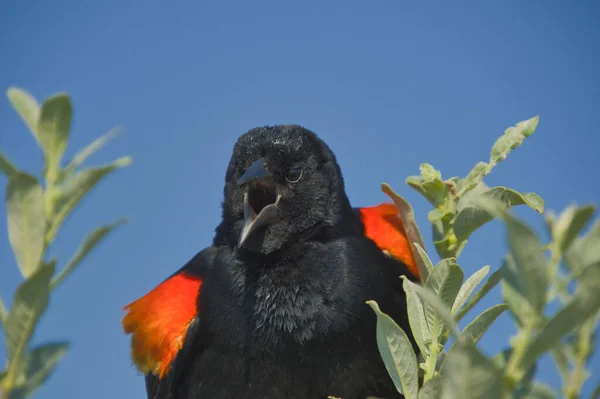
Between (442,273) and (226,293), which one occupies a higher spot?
(226,293)

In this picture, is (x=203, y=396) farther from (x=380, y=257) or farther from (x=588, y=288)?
(x=588, y=288)

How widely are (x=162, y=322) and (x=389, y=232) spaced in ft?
4.71

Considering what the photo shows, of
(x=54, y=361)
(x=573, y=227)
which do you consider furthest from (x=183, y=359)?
(x=573, y=227)

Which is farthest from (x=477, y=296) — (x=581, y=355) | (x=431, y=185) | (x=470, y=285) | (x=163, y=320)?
(x=163, y=320)

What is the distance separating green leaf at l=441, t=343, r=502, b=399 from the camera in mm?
708

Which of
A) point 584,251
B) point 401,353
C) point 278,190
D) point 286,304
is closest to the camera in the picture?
point 584,251

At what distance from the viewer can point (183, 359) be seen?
3.77 metres

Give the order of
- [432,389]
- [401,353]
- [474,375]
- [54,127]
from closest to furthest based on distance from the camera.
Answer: [474,375] → [54,127] → [432,389] → [401,353]

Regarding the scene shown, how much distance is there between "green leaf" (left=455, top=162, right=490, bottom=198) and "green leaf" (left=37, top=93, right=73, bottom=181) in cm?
134

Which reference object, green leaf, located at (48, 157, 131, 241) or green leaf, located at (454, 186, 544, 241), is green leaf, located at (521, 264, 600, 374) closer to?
green leaf, located at (48, 157, 131, 241)

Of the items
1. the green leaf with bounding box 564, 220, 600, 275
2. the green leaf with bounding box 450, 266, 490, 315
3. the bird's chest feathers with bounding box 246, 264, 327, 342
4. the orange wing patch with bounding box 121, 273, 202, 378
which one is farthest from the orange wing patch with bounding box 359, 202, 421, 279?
the green leaf with bounding box 564, 220, 600, 275

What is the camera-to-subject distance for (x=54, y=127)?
921mm

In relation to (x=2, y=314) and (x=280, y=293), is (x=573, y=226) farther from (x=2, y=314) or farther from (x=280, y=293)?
(x=280, y=293)

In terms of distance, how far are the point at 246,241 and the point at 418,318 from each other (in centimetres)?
225
